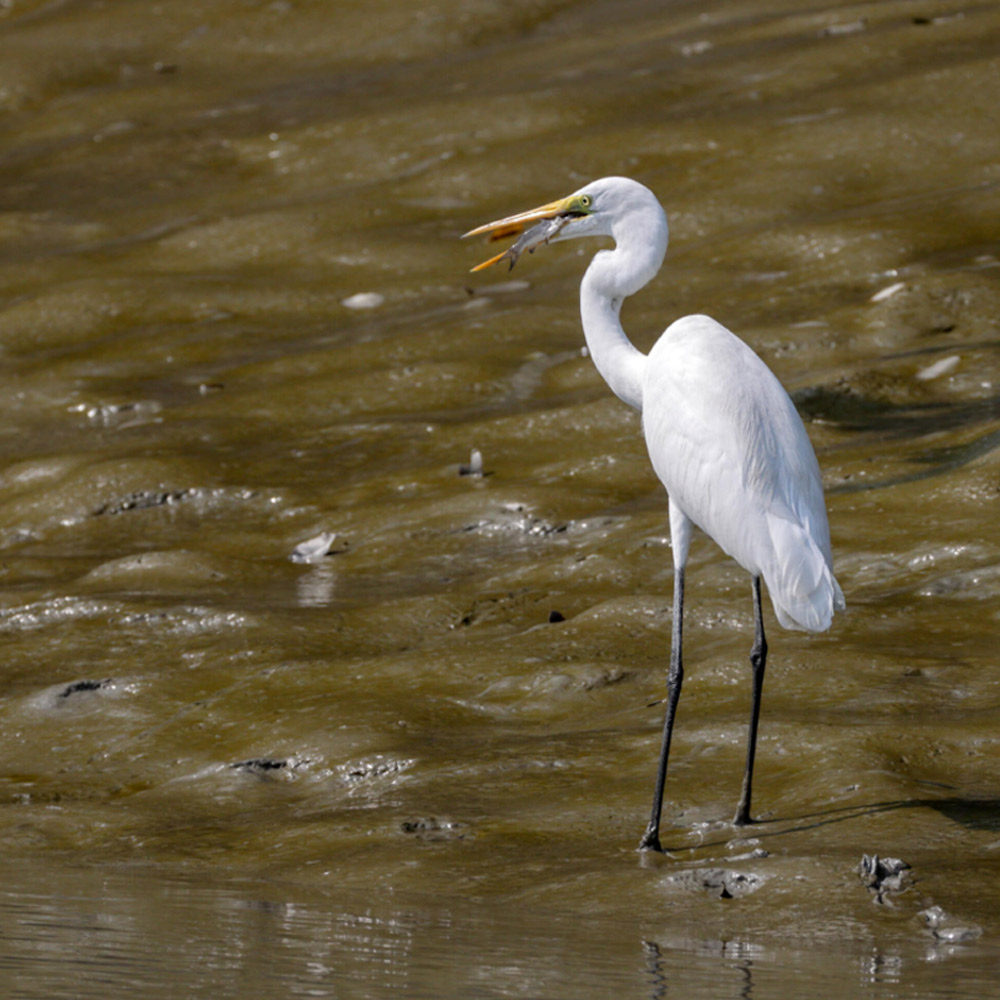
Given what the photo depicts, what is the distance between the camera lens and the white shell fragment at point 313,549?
13.6 metres

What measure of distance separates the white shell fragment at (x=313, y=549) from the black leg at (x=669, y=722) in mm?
6023

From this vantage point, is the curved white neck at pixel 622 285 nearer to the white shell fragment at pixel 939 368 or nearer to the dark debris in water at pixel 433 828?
Result: the dark debris in water at pixel 433 828

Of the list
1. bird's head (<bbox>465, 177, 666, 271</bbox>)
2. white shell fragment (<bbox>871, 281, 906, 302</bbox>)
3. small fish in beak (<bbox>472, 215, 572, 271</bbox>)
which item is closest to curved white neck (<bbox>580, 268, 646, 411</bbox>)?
bird's head (<bbox>465, 177, 666, 271</bbox>)

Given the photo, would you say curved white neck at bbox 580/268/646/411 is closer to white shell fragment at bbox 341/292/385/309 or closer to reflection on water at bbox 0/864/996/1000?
reflection on water at bbox 0/864/996/1000

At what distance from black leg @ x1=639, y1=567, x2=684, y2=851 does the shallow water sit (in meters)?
0.16

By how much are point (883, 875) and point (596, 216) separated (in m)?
3.99

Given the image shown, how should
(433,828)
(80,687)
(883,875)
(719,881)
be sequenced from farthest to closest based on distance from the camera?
(80,687)
(433,828)
(719,881)
(883,875)

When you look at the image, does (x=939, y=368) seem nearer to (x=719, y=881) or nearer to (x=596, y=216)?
(x=596, y=216)

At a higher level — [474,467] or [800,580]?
[800,580]

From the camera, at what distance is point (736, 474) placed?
770 cm

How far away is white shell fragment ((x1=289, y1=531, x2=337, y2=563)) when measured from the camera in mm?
13555

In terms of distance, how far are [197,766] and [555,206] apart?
370cm

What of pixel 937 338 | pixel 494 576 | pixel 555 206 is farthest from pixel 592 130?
pixel 555 206

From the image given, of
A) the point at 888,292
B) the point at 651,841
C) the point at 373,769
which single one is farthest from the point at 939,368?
the point at 651,841
